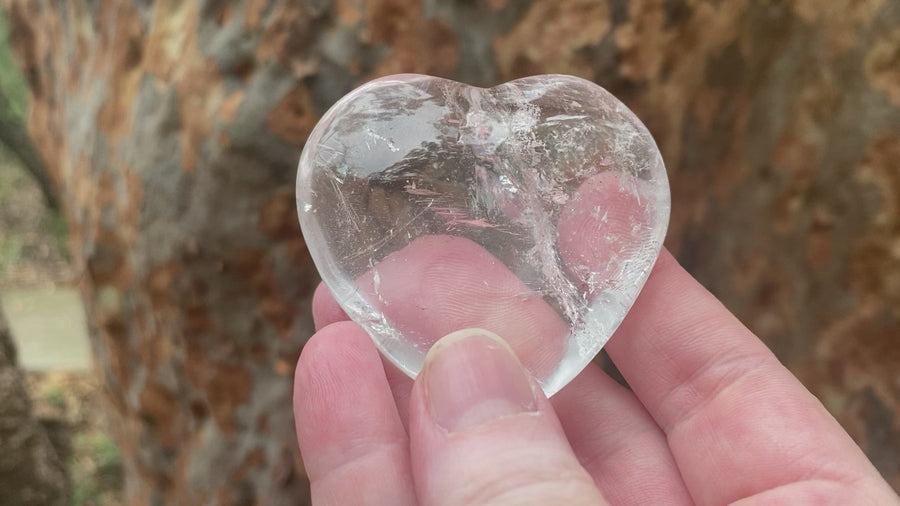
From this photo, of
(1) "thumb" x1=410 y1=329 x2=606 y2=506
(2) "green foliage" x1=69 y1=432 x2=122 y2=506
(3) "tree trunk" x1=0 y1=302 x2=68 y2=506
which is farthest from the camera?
(2) "green foliage" x1=69 y1=432 x2=122 y2=506

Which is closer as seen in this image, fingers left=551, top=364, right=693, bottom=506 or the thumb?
the thumb

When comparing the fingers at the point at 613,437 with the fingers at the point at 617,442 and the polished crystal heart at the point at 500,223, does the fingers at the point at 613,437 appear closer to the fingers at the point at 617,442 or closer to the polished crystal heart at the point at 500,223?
the fingers at the point at 617,442

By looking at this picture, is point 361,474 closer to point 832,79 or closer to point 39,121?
point 832,79

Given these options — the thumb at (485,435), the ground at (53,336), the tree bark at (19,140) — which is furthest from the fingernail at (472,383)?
the tree bark at (19,140)

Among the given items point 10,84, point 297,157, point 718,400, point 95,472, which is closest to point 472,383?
point 718,400

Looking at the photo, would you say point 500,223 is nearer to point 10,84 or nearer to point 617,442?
point 617,442

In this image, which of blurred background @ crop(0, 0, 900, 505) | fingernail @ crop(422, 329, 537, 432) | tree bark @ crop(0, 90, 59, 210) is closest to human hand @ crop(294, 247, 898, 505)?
fingernail @ crop(422, 329, 537, 432)

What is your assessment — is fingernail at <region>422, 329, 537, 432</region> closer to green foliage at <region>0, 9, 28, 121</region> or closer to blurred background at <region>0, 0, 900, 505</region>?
blurred background at <region>0, 0, 900, 505</region>
